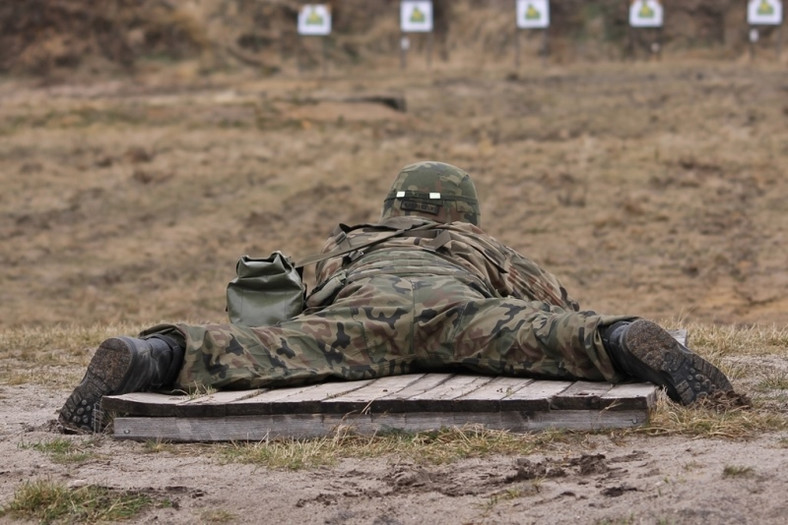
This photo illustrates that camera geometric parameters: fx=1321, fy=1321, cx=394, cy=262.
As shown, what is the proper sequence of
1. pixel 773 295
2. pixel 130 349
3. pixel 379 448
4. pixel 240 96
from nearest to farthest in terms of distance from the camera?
pixel 379 448
pixel 130 349
pixel 773 295
pixel 240 96

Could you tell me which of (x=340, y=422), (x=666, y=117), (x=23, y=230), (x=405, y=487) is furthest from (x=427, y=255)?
(x=666, y=117)

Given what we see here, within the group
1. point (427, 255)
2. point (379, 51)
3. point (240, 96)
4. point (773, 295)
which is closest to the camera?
point (427, 255)

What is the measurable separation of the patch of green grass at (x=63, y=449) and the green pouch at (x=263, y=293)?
998 mm

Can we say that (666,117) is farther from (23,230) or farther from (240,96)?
(23,230)

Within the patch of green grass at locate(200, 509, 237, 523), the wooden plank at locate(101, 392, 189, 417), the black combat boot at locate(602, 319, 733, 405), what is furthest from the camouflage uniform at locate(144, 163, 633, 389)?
the patch of green grass at locate(200, 509, 237, 523)

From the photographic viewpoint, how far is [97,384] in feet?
16.9

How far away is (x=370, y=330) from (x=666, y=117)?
637 inches

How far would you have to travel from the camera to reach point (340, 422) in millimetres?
4883

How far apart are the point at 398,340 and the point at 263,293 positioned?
665 mm

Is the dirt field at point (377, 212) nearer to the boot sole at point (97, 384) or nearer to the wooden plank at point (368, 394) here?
the boot sole at point (97, 384)

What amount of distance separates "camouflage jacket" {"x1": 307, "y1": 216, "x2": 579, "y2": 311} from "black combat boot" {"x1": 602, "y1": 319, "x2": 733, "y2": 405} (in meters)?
1.08

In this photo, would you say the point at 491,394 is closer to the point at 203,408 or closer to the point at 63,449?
the point at 203,408

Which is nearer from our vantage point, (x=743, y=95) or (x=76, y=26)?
(x=743, y=95)

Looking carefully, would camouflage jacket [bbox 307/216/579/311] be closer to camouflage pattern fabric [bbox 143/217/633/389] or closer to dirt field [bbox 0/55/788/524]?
camouflage pattern fabric [bbox 143/217/633/389]
